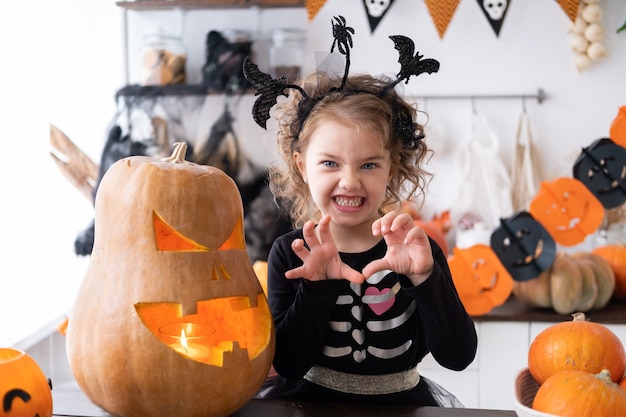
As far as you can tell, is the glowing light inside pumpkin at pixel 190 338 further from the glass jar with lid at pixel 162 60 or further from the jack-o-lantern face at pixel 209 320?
the glass jar with lid at pixel 162 60

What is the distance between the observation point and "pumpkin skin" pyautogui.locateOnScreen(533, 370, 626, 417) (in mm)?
780

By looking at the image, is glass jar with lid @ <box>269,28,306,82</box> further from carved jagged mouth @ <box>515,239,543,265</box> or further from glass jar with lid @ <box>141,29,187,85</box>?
carved jagged mouth @ <box>515,239,543,265</box>

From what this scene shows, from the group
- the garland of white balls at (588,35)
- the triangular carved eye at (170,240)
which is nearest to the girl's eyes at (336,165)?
the triangular carved eye at (170,240)

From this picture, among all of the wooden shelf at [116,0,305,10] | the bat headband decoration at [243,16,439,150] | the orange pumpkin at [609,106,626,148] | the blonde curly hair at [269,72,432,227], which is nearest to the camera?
the bat headband decoration at [243,16,439,150]

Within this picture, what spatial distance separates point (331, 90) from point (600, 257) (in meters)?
1.46

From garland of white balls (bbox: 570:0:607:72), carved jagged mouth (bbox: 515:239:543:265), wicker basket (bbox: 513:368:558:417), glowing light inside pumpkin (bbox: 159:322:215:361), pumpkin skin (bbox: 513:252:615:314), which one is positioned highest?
garland of white balls (bbox: 570:0:607:72)

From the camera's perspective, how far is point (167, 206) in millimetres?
845

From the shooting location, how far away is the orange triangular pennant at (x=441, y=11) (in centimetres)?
235

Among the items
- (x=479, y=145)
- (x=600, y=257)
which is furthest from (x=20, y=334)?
(x=600, y=257)

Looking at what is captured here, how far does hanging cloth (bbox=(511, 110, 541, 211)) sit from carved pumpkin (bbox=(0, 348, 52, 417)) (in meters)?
1.93

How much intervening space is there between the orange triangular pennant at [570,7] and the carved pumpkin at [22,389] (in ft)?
6.81

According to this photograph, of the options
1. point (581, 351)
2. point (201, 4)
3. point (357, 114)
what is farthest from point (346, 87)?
point (201, 4)

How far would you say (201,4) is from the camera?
2.41 metres

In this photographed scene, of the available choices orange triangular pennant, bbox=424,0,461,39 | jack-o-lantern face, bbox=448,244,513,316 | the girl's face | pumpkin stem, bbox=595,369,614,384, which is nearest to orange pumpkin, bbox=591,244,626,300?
jack-o-lantern face, bbox=448,244,513,316
